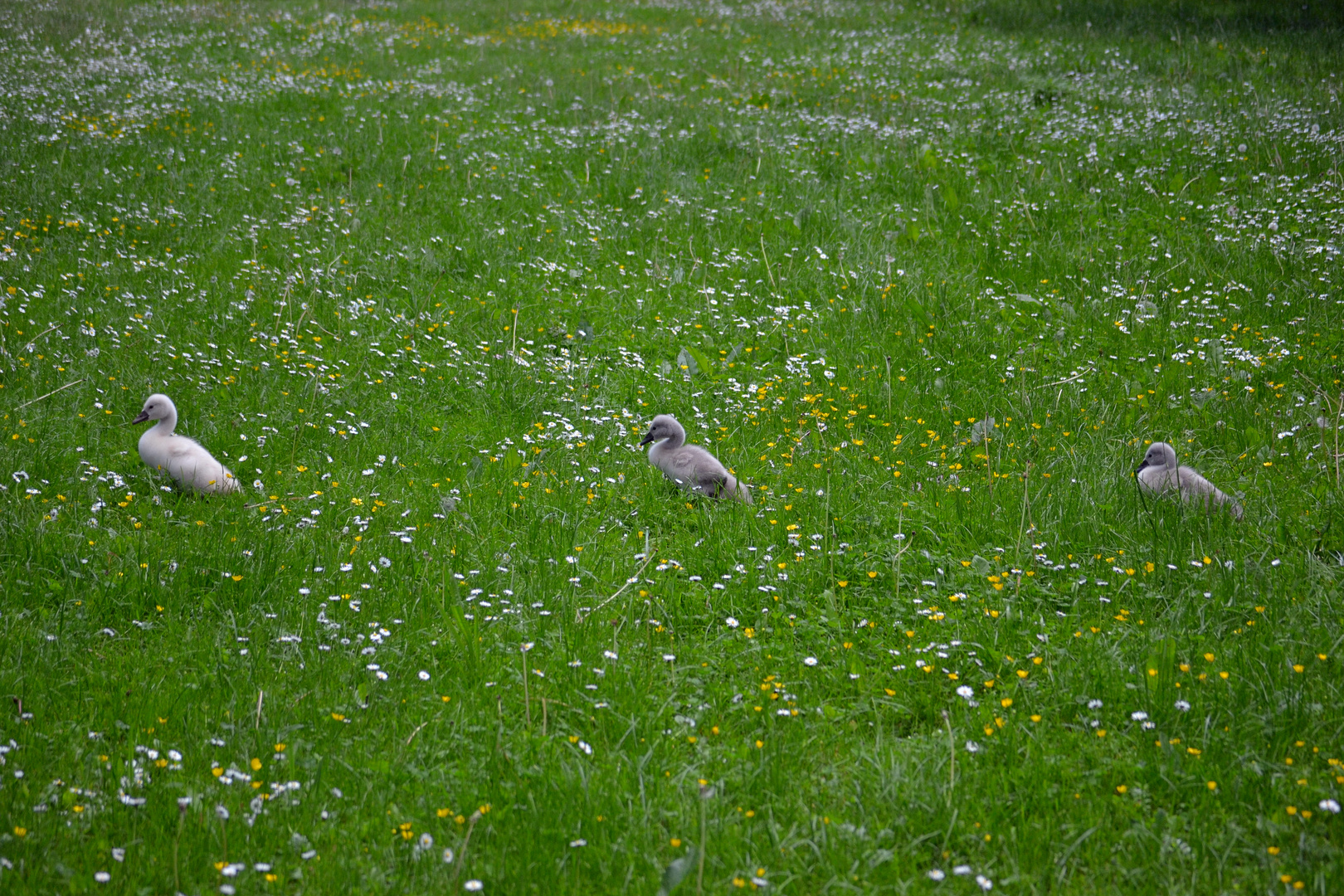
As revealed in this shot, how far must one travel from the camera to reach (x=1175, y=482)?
595 cm

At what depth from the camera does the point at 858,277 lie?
10008 millimetres

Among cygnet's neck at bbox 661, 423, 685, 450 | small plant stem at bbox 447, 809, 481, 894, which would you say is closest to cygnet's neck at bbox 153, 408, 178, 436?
cygnet's neck at bbox 661, 423, 685, 450

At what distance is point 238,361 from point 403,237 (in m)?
3.51

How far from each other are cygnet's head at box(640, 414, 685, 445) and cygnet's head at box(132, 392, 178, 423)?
340cm

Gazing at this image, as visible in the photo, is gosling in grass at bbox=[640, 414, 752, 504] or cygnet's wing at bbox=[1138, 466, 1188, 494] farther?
gosling in grass at bbox=[640, 414, 752, 504]

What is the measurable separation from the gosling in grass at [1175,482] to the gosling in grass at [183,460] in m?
6.14

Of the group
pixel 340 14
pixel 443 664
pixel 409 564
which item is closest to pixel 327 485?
pixel 409 564

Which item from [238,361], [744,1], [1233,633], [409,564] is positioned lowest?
[1233,633]

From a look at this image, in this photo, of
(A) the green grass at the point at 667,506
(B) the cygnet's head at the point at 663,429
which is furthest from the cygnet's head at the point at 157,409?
(B) the cygnet's head at the point at 663,429

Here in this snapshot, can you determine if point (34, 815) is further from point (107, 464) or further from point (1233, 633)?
point (1233, 633)

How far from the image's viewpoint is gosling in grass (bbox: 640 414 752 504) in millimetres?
6215

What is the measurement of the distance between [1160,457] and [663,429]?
3.48 metres

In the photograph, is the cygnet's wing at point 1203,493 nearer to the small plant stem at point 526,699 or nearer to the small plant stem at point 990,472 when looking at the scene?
the small plant stem at point 990,472

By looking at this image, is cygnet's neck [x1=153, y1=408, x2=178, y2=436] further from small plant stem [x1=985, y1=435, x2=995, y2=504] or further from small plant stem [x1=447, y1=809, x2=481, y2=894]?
small plant stem [x1=985, y1=435, x2=995, y2=504]
